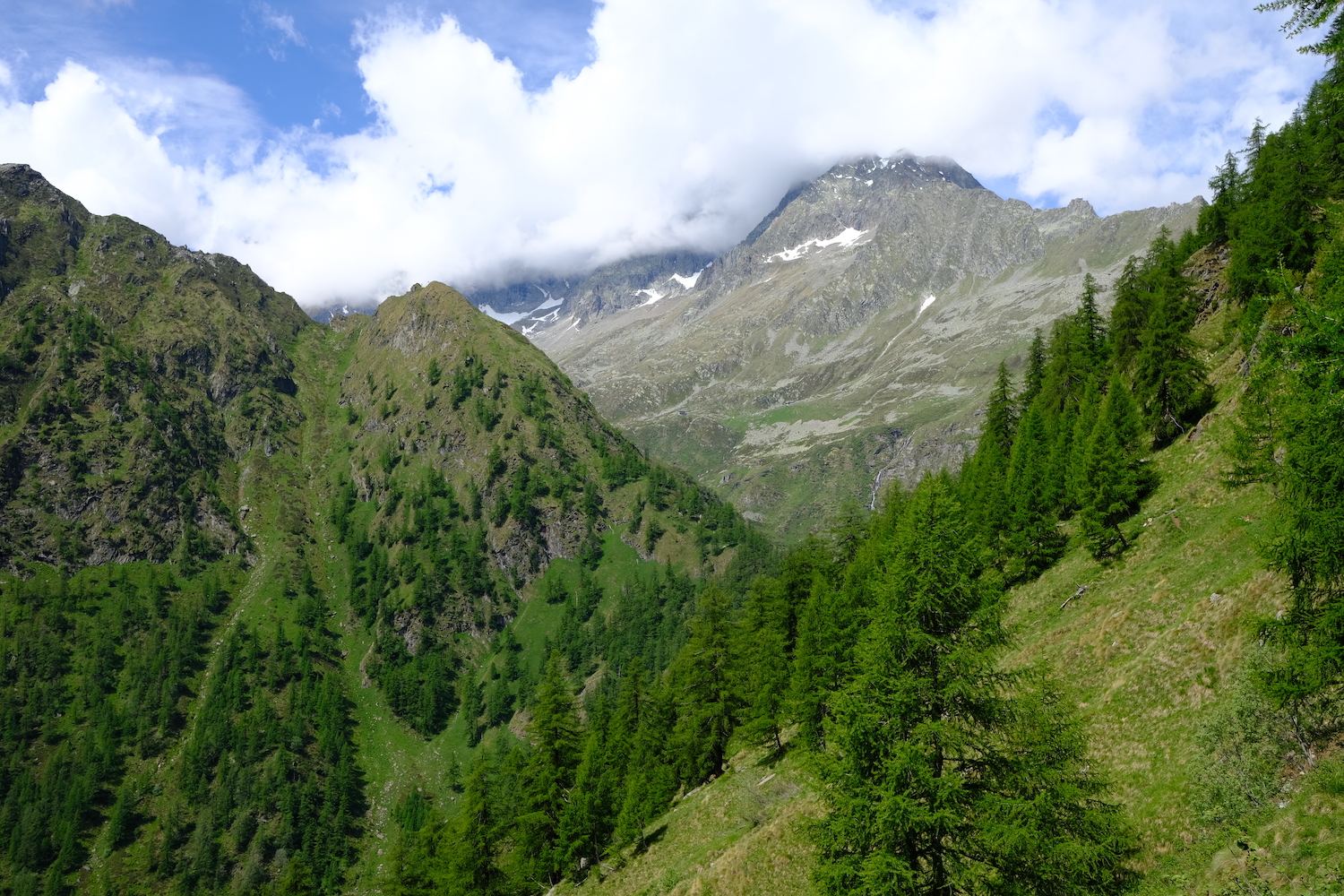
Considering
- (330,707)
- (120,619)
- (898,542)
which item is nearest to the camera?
(898,542)

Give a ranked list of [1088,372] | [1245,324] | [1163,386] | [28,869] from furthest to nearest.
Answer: [28,869] → [1088,372] → [1163,386] → [1245,324]

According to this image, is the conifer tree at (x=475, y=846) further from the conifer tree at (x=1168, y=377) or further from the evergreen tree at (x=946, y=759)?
the conifer tree at (x=1168, y=377)

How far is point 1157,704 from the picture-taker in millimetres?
27484

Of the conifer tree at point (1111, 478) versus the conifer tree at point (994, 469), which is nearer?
the conifer tree at point (1111, 478)

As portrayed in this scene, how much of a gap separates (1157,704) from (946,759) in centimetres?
1582

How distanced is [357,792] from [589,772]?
5552 inches

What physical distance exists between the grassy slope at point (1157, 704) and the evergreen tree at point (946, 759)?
182cm

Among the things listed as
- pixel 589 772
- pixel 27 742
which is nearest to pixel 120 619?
pixel 27 742

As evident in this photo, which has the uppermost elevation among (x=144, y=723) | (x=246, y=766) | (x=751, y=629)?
(x=751, y=629)

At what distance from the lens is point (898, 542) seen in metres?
18.2

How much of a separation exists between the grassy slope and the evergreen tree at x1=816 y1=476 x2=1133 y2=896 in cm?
182

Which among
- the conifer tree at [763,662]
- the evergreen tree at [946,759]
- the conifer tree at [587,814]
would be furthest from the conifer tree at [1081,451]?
the conifer tree at [587,814]

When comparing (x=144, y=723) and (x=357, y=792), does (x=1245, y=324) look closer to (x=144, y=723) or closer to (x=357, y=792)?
(x=357, y=792)

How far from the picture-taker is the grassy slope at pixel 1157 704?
1828 cm
